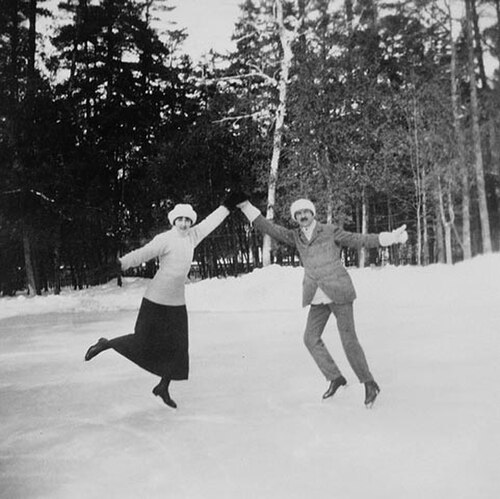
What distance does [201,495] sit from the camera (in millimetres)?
2342

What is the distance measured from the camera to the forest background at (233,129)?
11.0 m

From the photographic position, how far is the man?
3811 millimetres

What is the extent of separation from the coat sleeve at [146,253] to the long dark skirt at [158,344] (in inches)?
13.6

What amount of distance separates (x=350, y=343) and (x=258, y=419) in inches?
33.4

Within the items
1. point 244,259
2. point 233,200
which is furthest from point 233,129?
point 233,200

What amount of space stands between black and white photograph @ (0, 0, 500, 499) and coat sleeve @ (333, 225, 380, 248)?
0.03 m

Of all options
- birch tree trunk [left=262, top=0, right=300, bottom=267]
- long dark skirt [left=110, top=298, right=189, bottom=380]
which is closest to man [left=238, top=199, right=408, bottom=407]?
long dark skirt [left=110, top=298, right=189, bottom=380]

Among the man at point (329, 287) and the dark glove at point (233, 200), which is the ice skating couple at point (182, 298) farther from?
the dark glove at point (233, 200)

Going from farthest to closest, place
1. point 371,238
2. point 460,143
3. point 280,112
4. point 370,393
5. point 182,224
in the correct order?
point 460,143 < point 280,112 < point 182,224 < point 371,238 < point 370,393

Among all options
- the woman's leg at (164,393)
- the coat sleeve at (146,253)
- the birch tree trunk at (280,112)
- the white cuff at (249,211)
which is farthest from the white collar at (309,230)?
the birch tree trunk at (280,112)

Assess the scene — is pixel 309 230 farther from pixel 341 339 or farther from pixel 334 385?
pixel 334 385

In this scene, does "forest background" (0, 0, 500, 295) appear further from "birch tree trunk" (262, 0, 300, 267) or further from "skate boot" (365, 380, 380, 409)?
"skate boot" (365, 380, 380, 409)

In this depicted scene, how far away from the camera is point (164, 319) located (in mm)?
4035

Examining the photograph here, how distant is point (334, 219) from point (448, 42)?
25.2ft
